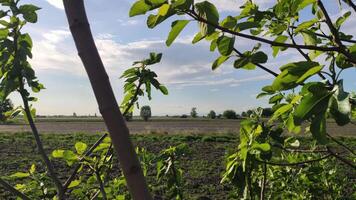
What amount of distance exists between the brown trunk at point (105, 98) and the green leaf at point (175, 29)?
A: 0.30 meters

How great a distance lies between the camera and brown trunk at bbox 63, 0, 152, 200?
0.61 meters

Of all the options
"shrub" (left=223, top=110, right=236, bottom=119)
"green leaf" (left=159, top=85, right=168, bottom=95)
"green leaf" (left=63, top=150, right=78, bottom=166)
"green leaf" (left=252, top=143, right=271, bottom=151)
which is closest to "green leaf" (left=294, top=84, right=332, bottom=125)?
"green leaf" (left=252, top=143, right=271, bottom=151)

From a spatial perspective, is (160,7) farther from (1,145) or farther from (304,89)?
(1,145)

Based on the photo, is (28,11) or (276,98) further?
(276,98)

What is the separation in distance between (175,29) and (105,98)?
35 cm

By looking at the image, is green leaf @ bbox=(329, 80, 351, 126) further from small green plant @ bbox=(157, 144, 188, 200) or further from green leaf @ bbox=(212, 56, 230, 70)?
small green plant @ bbox=(157, 144, 188, 200)

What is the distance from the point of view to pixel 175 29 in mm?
929

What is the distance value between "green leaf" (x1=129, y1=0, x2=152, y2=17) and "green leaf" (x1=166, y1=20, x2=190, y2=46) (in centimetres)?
9

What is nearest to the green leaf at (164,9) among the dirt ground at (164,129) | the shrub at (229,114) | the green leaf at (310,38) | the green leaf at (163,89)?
the green leaf at (310,38)

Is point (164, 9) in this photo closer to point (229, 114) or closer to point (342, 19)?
point (342, 19)

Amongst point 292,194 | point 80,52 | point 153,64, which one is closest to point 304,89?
point 80,52

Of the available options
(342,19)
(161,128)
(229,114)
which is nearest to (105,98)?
(342,19)

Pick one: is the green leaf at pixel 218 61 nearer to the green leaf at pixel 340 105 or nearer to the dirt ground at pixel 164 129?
the green leaf at pixel 340 105

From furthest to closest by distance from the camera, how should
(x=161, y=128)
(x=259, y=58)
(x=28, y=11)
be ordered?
(x=161, y=128) → (x=28, y=11) → (x=259, y=58)
